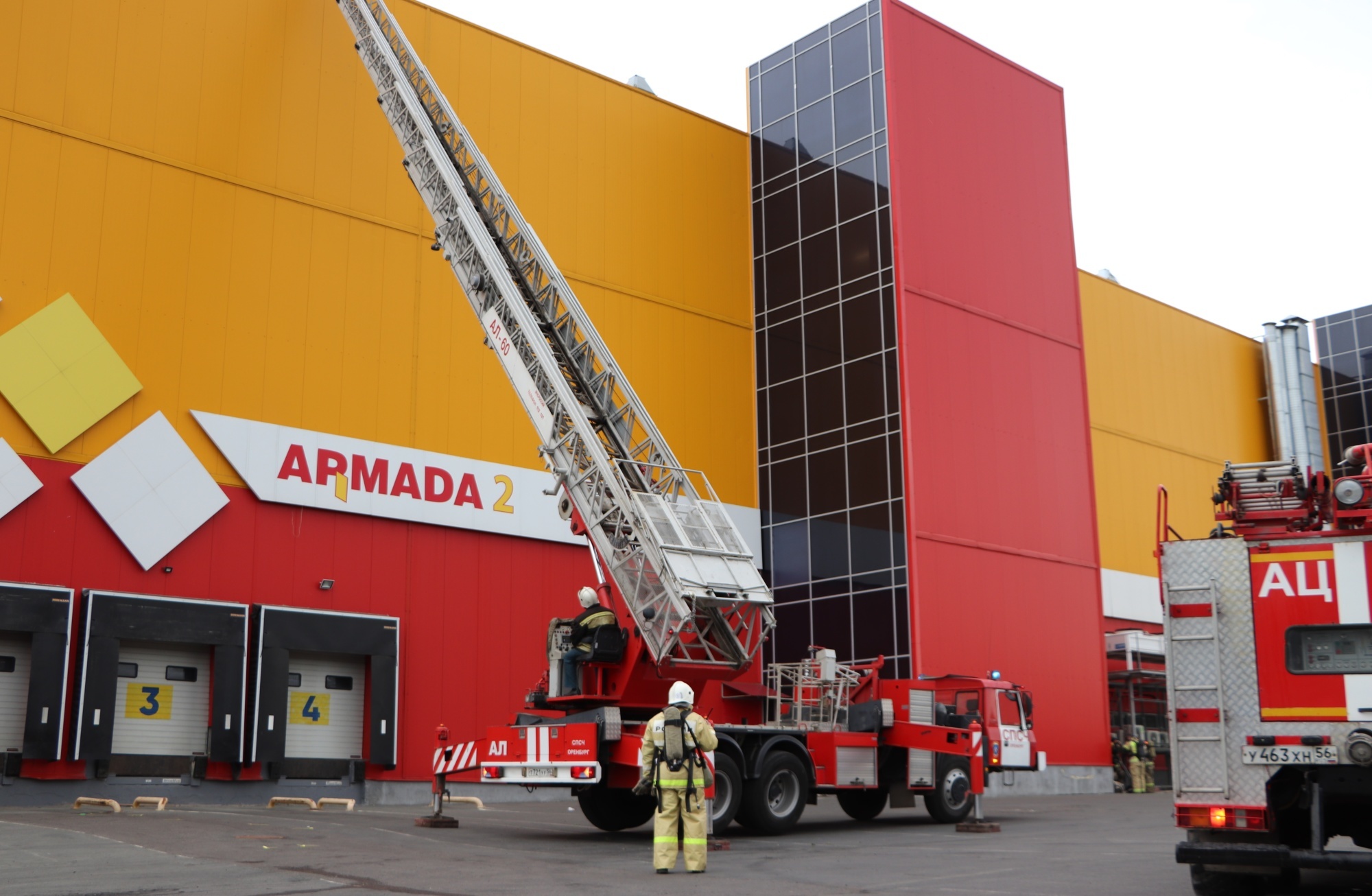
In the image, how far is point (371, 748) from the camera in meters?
25.0

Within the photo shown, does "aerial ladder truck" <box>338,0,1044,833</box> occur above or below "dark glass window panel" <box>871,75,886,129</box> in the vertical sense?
below

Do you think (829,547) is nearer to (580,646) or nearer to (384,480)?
(384,480)

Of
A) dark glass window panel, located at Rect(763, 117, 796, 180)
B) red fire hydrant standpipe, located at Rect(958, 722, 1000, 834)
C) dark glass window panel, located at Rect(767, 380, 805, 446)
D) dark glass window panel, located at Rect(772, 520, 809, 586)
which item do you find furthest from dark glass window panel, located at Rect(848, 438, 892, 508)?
red fire hydrant standpipe, located at Rect(958, 722, 1000, 834)

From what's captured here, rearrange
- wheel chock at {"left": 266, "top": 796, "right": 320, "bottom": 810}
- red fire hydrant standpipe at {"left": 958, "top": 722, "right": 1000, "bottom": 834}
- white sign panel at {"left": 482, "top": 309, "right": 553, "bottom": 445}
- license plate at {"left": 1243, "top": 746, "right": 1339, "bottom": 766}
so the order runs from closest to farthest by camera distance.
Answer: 1. license plate at {"left": 1243, "top": 746, "right": 1339, "bottom": 766}
2. red fire hydrant standpipe at {"left": 958, "top": 722, "right": 1000, "bottom": 834}
3. white sign panel at {"left": 482, "top": 309, "right": 553, "bottom": 445}
4. wheel chock at {"left": 266, "top": 796, "right": 320, "bottom": 810}

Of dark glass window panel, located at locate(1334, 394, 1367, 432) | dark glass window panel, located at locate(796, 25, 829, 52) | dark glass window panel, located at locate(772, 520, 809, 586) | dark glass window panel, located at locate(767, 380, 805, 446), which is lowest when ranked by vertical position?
dark glass window panel, located at locate(772, 520, 809, 586)

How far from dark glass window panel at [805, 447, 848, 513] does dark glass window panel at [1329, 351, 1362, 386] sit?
98.7ft

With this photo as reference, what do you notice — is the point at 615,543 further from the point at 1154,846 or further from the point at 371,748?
the point at 371,748

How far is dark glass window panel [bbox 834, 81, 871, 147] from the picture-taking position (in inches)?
1270

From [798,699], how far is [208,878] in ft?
31.9

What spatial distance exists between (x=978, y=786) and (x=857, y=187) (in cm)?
1802

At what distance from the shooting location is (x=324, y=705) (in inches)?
985

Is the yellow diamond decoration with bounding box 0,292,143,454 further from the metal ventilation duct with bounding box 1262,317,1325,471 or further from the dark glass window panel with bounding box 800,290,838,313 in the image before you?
the metal ventilation duct with bounding box 1262,317,1325,471

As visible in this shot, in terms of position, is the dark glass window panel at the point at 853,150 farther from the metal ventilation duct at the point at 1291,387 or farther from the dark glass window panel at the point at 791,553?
the metal ventilation duct at the point at 1291,387

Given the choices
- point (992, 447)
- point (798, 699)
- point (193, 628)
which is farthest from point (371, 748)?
point (992, 447)
